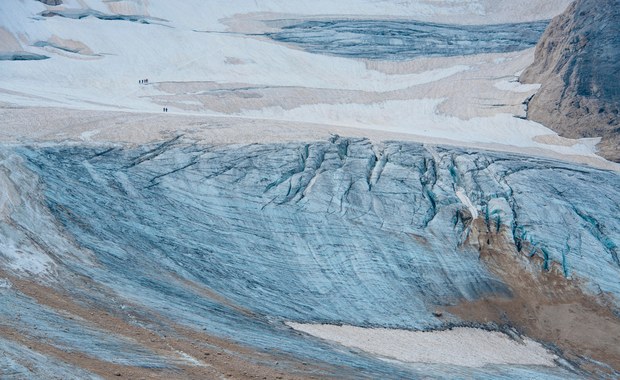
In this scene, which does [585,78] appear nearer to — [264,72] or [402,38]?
[402,38]

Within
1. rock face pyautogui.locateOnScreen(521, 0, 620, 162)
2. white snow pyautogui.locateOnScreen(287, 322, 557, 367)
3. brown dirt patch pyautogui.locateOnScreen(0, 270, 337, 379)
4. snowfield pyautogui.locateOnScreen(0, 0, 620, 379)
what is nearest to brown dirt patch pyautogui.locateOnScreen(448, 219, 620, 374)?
snowfield pyautogui.locateOnScreen(0, 0, 620, 379)

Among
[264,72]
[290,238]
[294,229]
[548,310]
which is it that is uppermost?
[264,72]

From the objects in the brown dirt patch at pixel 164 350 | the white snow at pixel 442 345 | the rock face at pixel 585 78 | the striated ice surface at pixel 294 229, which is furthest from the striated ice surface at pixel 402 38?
the brown dirt patch at pixel 164 350

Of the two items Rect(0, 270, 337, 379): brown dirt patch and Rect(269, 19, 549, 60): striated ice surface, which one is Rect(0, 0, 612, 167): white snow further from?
Rect(0, 270, 337, 379): brown dirt patch

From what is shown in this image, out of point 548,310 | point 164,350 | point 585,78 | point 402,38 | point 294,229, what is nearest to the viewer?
point 164,350

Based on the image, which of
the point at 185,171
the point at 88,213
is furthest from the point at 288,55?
the point at 88,213

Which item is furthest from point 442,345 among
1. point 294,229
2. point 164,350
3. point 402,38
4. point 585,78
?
point 402,38
